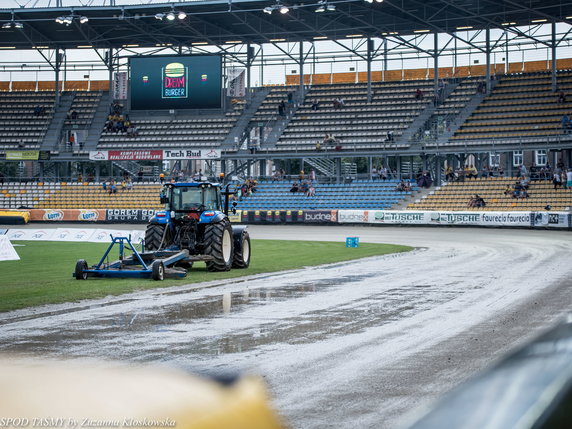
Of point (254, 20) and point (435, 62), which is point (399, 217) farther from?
point (254, 20)

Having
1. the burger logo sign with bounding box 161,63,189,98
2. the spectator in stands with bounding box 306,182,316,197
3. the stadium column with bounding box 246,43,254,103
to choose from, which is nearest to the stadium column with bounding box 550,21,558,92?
the spectator in stands with bounding box 306,182,316,197

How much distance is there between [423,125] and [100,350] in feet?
160

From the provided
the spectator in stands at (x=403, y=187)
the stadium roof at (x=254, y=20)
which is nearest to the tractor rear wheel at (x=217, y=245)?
the stadium roof at (x=254, y=20)

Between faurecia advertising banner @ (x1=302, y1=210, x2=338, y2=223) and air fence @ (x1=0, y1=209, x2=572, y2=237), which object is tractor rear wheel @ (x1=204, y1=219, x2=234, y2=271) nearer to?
air fence @ (x1=0, y1=209, x2=572, y2=237)

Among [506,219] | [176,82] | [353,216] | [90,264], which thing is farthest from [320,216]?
[90,264]

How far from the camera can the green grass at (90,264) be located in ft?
48.2

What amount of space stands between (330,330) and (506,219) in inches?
1406

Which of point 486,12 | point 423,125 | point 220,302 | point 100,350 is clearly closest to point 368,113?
point 423,125

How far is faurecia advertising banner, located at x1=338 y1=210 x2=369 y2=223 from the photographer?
161 feet

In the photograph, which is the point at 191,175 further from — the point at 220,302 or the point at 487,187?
the point at 220,302

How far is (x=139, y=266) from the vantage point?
18797mm

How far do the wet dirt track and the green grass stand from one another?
923 millimetres

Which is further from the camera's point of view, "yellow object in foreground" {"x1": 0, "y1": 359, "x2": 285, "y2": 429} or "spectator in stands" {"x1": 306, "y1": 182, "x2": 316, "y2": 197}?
"spectator in stands" {"x1": 306, "y1": 182, "x2": 316, "y2": 197}

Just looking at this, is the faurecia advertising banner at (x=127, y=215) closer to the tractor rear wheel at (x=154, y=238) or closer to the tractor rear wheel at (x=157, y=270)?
the tractor rear wheel at (x=154, y=238)
